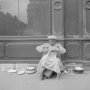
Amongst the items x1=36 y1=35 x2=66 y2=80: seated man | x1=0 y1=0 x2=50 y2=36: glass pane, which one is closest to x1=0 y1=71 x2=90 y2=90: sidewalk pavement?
x1=36 y1=35 x2=66 y2=80: seated man

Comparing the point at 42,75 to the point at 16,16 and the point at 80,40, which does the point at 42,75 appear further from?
the point at 16,16

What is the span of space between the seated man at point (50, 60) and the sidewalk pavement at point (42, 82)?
260 mm

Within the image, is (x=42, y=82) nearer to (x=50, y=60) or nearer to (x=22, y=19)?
(x=50, y=60)

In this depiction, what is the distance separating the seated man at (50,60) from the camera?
13.9 feet

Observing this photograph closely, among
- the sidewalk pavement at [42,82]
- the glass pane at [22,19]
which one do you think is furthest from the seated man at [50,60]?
A: the glass pane at [22,19]

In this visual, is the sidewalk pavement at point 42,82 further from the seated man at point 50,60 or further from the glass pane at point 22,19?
the glass pane at point 22,19

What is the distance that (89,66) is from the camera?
5250 millimetres

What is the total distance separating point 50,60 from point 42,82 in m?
0.78

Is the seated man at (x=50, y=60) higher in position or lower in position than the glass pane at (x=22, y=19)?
lower

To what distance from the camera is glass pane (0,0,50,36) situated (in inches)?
219

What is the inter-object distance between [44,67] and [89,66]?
209 centimetres

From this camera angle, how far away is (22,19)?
564 centimetres

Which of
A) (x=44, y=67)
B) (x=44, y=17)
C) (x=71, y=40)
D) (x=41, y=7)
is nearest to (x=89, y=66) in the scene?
(x=71, y=40)

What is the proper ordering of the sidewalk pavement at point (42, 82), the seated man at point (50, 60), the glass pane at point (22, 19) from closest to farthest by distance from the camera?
the sidewalk pavement at point (42, 82)
the seated man at point (50, 60)
the glass pane at point (22, 19)
